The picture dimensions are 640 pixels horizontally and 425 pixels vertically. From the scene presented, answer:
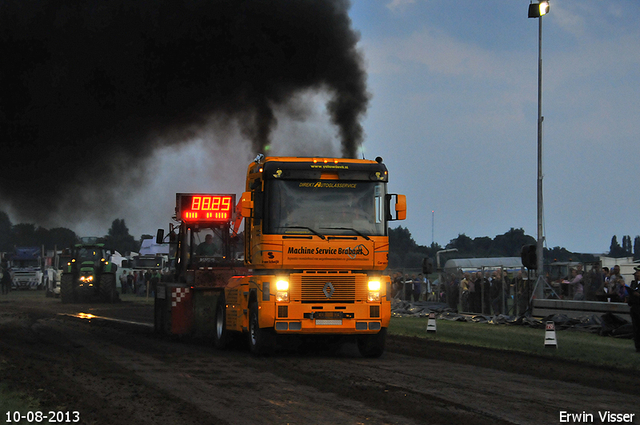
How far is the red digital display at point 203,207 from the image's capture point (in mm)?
19078

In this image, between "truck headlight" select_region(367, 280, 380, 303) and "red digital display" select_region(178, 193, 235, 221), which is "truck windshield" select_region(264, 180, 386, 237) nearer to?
"truck headlight" select_region(367, 280, 380, 303)

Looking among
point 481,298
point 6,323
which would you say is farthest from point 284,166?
point 481,298

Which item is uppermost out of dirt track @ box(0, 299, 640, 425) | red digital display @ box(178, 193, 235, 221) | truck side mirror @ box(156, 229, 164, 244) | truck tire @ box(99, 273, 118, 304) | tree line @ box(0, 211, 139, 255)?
tree line @ box(0, 211, 139, 255)

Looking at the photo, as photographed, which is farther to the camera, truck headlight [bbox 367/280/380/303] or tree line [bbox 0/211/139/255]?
tree line [bbox 0/211/139/255]

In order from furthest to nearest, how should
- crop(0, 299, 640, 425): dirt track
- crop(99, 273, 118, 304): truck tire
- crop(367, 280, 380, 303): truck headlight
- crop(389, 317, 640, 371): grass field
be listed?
Result: 1. crop(99, 273, 118, 304): truck tire
2. crop(389, 317, 640, 371): grass field
3. crop(367, 280, 380, 303): truck headlight
4. crop(0, 299, 640, 425): dirt track

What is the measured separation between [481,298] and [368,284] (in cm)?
1517

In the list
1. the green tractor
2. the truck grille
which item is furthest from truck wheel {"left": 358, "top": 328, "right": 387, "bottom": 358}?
the green tractor

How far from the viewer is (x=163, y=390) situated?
9.85 metres

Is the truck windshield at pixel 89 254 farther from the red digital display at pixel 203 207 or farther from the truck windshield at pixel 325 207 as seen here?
the truck windshield at pixel 325 207

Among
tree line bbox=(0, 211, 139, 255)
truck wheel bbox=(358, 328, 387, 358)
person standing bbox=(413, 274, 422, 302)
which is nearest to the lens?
truck wheel bbox=(358, 328, 387, 358)

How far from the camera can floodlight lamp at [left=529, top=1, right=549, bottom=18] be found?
28.2 m

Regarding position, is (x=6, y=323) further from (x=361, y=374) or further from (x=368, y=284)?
(x=361, y=374)

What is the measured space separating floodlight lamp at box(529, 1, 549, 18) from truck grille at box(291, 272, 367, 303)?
59.2 ft

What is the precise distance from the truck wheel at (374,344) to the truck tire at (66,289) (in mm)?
27503
